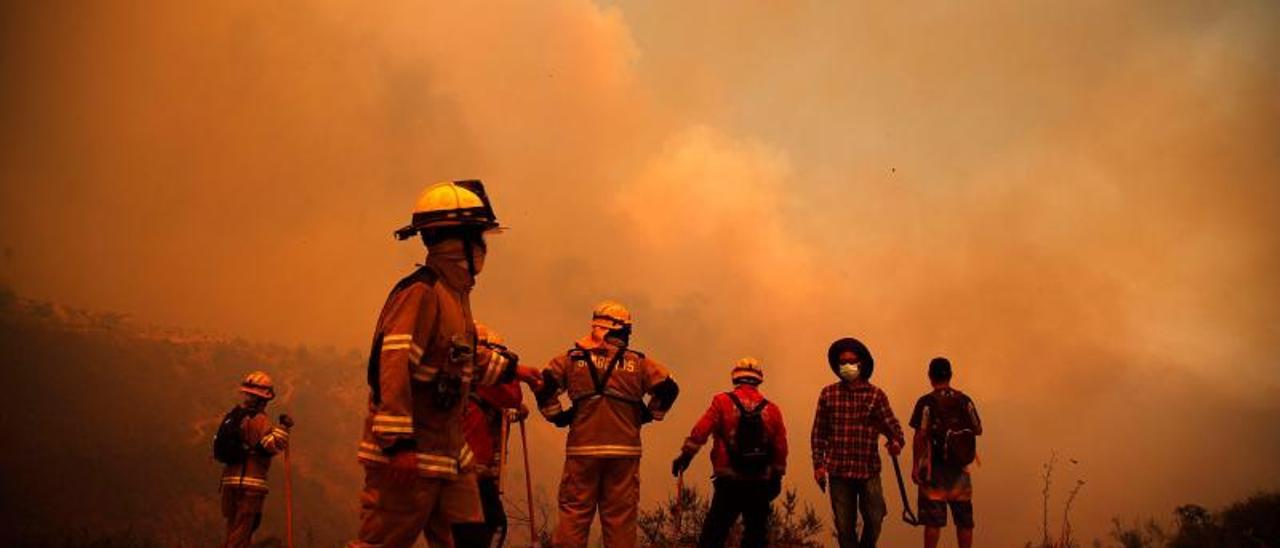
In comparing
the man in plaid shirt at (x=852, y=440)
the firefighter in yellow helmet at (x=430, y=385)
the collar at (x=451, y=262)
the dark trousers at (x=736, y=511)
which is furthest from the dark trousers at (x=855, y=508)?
the collar at (x=451, y=262)

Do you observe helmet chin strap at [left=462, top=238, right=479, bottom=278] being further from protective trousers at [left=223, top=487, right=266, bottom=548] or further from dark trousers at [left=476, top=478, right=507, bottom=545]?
protective trousers at [left=223, top=487, right=266, bottom=548]

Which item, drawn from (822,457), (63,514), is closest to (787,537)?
(822,457)

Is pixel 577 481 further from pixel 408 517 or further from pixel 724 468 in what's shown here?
pixel 408 517

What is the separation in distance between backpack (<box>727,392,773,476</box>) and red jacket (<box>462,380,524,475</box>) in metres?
2.52

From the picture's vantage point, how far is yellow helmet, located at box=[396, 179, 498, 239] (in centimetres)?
595

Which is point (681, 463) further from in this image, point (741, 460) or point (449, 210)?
point (449, 210)

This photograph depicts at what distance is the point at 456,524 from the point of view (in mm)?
5727

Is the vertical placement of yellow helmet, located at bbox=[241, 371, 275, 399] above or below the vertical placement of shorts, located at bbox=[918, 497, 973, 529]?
above

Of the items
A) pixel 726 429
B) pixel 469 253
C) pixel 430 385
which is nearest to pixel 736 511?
pixel 726 429

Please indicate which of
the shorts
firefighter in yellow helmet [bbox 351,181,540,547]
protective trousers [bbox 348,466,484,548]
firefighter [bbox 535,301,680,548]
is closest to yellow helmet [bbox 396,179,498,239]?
firefighter in yellow helmet [bbox 351,181,540,547]

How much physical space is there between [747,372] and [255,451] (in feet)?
19.5

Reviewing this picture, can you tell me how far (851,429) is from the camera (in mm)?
11461

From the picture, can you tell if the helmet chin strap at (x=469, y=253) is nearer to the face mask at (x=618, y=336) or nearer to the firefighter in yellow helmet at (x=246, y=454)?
the face mask at (x=618, y=336)

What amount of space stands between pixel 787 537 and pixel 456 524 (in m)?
10.7
